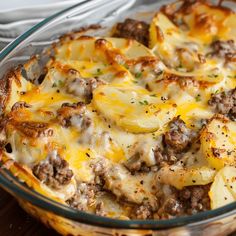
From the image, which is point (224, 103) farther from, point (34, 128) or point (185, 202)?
point (34, 128)

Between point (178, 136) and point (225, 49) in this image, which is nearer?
point (178, 136)

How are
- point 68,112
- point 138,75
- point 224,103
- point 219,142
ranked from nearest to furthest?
point 219,142
point 68,112
point 224,103
point 138,75

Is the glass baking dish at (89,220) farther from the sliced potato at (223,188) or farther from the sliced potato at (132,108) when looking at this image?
the sliced potato at (132,108)

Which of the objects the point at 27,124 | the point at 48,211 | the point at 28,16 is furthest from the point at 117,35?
the point at 48,211

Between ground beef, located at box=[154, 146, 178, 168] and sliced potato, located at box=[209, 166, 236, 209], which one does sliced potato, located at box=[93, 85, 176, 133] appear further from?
sliced potato, located at box=[209, 166, 236, 209]

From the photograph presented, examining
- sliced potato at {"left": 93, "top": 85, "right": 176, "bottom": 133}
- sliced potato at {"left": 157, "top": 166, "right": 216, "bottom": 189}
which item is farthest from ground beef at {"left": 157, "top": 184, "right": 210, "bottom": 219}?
sliced potato at {"left": 93, "top": 85, "right": 176, "bottom": 133}

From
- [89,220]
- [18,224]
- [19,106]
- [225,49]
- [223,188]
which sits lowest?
[18,224]

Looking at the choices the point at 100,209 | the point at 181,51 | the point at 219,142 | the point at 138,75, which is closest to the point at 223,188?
the point at 219,142
